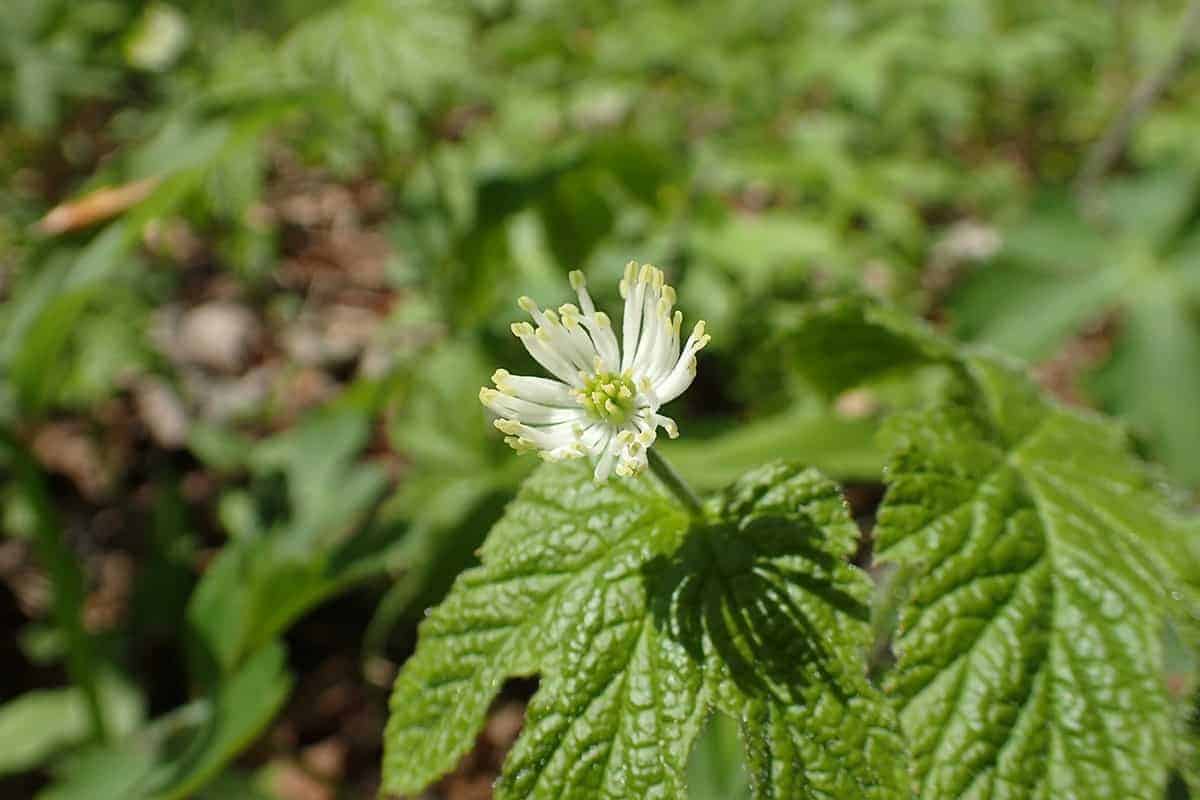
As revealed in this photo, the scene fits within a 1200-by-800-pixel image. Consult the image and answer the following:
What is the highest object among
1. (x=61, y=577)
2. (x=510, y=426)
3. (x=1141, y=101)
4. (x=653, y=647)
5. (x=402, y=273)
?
(x=1141, y=101)

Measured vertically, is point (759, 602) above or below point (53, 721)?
below

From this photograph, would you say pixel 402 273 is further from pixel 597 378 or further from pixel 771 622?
pixel 771 622

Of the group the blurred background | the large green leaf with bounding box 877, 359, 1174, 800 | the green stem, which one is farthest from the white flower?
the green stem

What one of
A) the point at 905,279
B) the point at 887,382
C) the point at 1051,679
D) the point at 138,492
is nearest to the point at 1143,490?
the point at 1051,679

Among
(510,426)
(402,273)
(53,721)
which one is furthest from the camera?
(402,273)

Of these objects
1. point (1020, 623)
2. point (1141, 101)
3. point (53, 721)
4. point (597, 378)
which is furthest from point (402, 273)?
point (1141, 101)

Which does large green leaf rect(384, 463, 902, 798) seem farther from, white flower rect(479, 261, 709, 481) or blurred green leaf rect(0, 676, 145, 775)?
blurred green leaf rect(0, 676, 145, 775)

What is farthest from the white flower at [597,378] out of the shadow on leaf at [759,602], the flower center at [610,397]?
the shadow on leaf at [759,602]

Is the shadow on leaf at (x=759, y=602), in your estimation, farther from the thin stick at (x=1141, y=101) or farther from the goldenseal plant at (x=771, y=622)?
the thin stick at (x=1141, y=101)

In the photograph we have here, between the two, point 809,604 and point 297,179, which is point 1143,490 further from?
point 297,179
